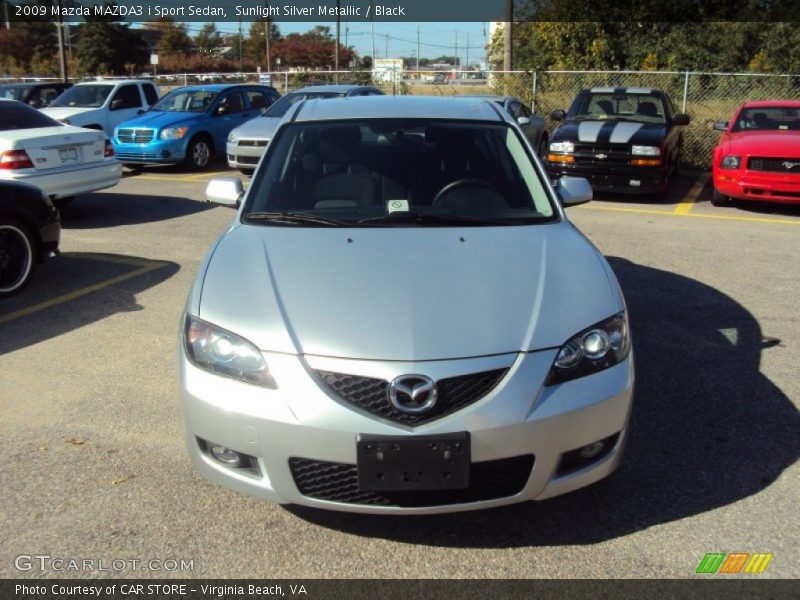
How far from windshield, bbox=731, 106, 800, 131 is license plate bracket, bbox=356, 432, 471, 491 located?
10277 mm

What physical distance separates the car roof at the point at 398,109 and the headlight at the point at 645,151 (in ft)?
22.1

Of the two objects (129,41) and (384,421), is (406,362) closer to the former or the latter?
(384,421)

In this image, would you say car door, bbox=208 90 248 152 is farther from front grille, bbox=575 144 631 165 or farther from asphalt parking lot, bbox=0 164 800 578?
asphalt parking lot, bbox=0 164 800 578

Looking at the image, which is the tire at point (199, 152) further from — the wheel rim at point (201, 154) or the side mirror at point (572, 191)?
the side mirror at point (572, 191)

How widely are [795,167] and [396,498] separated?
30.2 feet

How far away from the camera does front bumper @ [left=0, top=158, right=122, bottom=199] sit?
340 inches

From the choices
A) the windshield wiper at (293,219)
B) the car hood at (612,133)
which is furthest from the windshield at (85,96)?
the windshield wiper at (293,219)

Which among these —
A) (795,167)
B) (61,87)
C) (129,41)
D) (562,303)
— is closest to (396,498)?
(562,303)

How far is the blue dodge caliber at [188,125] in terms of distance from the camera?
46.2 feet

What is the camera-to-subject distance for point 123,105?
51.9ft

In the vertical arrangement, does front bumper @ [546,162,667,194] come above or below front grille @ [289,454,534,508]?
above

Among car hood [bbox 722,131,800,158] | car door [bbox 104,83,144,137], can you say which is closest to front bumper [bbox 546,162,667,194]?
car hood [bbox 722,131,800,158]

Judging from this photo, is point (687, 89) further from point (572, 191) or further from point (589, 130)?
point (572, 191)

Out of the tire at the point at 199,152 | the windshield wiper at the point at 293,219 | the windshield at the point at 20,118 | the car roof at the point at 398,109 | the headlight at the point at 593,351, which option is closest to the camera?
the headlight at the point at 593,351
